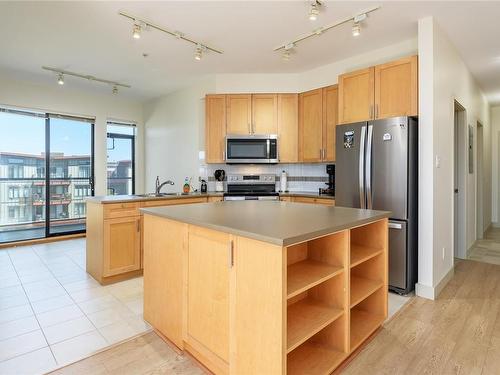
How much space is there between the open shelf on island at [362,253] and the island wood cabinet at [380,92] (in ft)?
5.23

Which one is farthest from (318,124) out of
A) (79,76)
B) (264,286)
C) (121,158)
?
(121,158)

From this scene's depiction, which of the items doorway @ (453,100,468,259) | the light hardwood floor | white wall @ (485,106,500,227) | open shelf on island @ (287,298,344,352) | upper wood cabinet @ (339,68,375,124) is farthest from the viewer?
white wall @ (485,106,500,227)

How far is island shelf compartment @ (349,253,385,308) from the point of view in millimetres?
2045

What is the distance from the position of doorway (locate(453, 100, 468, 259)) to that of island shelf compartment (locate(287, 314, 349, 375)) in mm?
3278

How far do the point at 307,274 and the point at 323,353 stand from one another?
543 millimetres

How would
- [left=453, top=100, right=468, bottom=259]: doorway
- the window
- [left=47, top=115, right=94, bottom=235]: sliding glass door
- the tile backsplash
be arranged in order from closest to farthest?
[left=453, top=100, right=468, bottom=259]: doorway → the tile backsplash → [left=47, top=115, right=94, bottom=235]: sliding glass door → the window

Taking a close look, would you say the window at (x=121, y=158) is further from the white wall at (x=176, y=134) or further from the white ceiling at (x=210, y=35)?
the white ceiling at (x=210, y=35)

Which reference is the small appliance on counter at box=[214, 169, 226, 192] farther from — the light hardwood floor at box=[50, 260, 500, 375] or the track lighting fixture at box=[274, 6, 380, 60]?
the light hardwood floor at box=[50, 260, 500, 375]

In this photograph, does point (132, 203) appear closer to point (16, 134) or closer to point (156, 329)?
point (156, 329)

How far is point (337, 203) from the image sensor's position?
3.39 m

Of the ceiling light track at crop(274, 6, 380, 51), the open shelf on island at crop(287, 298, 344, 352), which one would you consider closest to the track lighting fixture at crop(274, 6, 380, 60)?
the ceiling light track at crop(274, 6, 380, 51)

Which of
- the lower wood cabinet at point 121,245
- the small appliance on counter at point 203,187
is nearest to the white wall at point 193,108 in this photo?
the small appliance on counter at point 203,187

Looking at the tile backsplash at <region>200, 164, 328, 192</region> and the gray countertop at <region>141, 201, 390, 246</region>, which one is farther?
the tile backsplash at <region>200, 164, 328, 192</region>

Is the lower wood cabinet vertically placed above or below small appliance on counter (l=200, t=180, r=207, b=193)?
below
